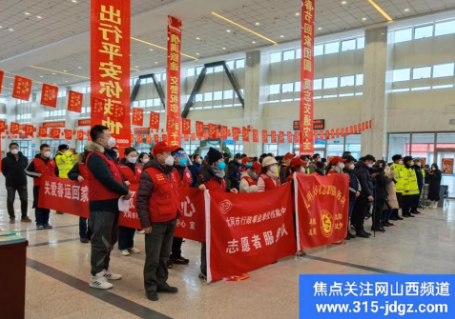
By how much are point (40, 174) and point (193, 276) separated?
4.12 meters

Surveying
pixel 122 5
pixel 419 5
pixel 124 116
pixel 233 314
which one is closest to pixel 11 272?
pixel 233 314

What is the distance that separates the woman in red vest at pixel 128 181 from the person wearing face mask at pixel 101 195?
1.32 m

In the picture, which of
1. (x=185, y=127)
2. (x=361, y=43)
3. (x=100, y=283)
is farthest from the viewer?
(x=361, y=43)

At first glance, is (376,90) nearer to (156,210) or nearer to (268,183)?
(268,183)

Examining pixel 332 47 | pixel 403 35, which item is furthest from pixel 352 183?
pixel 332 47

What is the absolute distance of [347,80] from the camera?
56.9 ft

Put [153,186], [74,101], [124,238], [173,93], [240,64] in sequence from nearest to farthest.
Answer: [153,186] → [124,238] → [74,101] → [173,93] → [240,64]

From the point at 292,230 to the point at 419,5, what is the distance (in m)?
12.5

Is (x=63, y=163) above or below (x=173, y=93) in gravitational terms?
below

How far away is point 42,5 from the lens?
44.8ft

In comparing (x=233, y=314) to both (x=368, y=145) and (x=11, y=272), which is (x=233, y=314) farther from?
(x=368, y=145)

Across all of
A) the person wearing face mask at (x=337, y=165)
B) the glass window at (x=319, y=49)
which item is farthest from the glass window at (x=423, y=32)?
the person wearing face mask at (x=337, y=165)

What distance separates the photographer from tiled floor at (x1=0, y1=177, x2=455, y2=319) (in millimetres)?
3098

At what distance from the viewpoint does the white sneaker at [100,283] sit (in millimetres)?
3561
